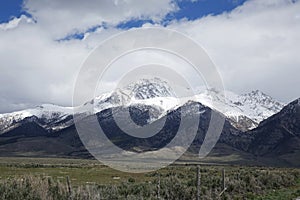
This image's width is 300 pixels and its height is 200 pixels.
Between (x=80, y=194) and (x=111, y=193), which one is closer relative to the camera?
(x=80, y=194)

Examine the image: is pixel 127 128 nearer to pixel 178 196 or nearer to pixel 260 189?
pixel 178 196

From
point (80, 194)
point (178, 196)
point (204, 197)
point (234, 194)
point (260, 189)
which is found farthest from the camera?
point (260, 189)

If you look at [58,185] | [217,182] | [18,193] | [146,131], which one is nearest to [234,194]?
[217,182]

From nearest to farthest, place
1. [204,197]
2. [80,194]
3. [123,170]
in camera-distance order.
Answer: [80,194]
[204,197]
[123,170]

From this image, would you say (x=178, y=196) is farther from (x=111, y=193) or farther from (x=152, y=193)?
(x=111, y=193)

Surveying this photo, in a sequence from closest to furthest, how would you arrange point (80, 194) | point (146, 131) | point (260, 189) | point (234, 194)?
point (80, 194), point (234, 194), point (260, 189), point (146, 131)

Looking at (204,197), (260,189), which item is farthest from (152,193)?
(260,189)

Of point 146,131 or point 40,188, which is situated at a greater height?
point 146,131

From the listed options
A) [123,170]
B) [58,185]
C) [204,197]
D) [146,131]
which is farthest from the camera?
[123,170]

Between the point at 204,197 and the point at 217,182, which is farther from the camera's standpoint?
the point at 217,182
